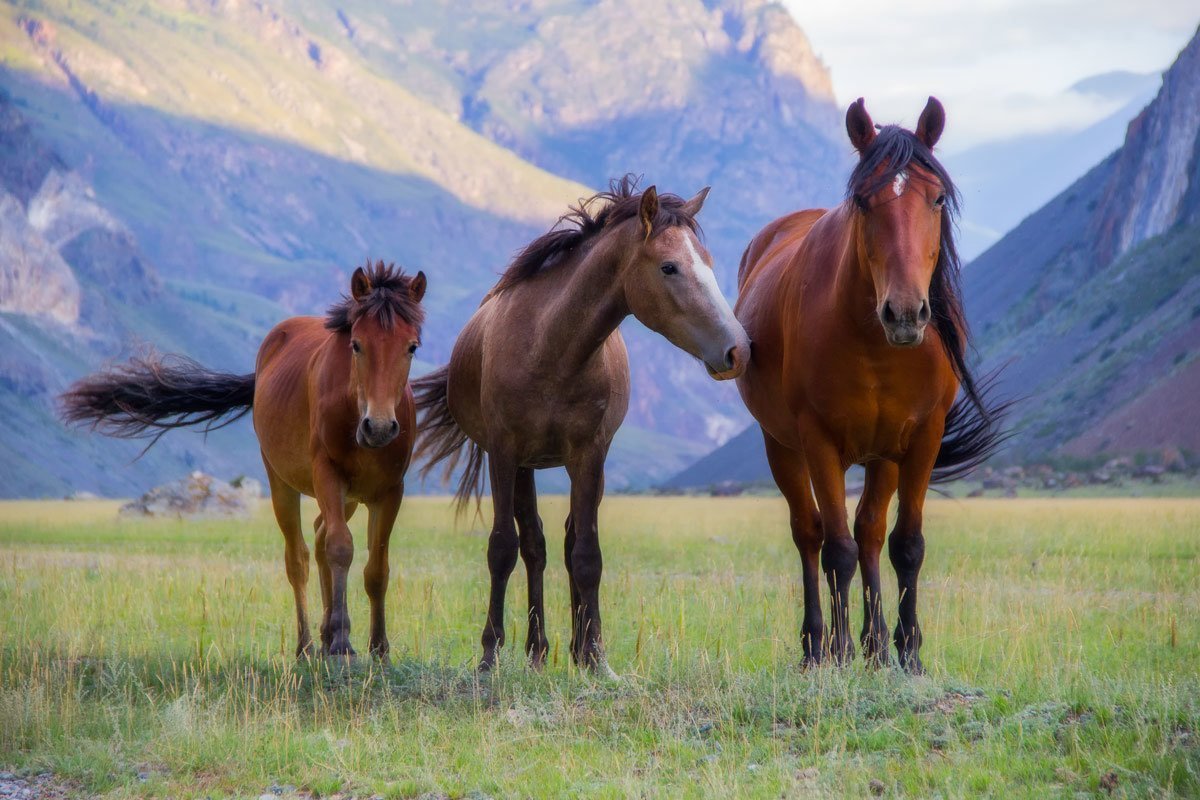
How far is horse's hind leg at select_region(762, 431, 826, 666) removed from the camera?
28.2ft

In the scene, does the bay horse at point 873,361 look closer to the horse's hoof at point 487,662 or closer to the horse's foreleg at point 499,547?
the horse's foreleg at point 499,547

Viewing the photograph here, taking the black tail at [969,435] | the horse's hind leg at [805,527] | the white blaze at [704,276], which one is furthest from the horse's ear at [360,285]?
the black tail at [969,435]

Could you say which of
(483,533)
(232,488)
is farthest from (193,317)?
(483,533)

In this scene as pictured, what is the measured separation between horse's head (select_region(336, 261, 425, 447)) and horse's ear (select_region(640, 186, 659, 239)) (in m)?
1.80

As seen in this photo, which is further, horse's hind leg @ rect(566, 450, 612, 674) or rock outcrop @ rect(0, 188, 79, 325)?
rock outcrop @ rect(0, 188, 79, 325)

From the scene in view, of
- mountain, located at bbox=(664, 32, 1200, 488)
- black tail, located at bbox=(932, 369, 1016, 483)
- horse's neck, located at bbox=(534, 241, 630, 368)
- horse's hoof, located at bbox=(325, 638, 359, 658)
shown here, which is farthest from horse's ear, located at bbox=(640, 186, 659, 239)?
mountain, located at bbox=(664, 32, 1200, 488)

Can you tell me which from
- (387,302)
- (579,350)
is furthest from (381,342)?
(579,350)

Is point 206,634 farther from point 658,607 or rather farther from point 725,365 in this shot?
point 725,365

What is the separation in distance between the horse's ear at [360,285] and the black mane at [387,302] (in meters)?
0.05

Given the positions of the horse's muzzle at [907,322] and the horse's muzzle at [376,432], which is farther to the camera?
the horse's muzzle at [376,432]

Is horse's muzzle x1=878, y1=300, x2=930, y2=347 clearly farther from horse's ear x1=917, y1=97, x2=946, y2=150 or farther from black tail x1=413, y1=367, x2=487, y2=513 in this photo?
black tail x1=413, y1=367, x2=487, y2=513

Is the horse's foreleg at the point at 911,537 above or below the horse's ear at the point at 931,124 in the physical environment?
below

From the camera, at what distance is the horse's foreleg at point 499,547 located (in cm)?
912

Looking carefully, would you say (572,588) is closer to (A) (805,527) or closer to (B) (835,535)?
(A) (805,527)
